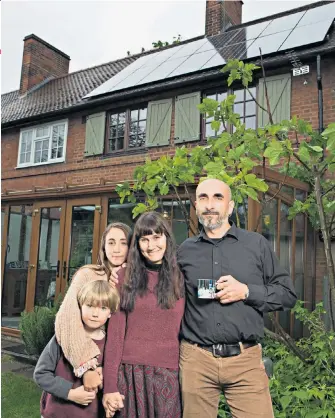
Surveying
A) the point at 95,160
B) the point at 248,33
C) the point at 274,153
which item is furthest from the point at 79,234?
the point at 248,33

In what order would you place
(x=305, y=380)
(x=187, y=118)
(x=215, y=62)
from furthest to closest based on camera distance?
(x=187, y=118) < (x=215, y=62) < (x=305, y=380)

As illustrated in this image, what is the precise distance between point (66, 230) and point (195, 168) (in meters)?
4.76

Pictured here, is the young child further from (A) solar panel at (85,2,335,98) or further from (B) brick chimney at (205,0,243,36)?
(B) brick chimney at (205,0,243,36)

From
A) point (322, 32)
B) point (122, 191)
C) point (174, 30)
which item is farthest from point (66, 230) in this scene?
point (174, 30)

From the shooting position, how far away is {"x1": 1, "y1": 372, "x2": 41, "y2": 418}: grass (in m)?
4.23

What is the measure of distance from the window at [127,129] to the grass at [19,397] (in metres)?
6.23

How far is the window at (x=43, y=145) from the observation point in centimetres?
1149

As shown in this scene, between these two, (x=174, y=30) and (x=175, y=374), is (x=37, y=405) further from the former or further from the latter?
(x=174, y=30)

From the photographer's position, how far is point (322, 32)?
8008 millimetres

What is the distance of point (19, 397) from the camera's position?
4.67m

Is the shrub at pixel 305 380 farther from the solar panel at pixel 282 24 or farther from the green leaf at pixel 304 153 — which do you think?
the solar panel at pixel 282 24

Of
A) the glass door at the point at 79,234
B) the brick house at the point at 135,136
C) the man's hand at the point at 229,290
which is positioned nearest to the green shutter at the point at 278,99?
the brick house at the point at 135,136

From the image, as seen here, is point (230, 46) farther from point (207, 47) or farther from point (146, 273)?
point (146, 273)

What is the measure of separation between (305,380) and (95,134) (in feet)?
28.0
